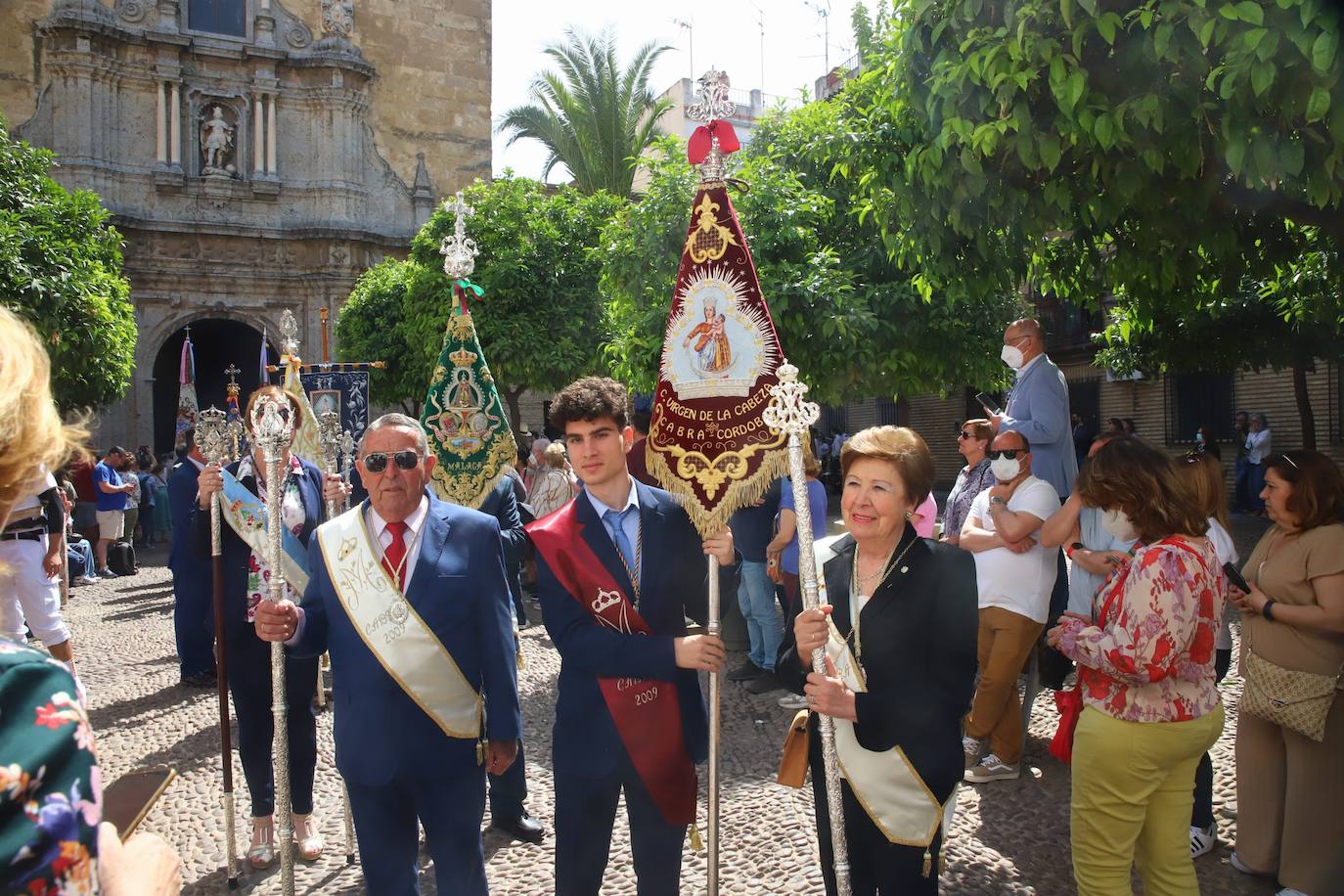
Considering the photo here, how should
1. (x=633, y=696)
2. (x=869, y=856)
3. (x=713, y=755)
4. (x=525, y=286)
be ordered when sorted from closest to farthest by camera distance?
(x=869, y=856) < (x=633, y=696) < (x=713, y=755) < (x=525, y=286)

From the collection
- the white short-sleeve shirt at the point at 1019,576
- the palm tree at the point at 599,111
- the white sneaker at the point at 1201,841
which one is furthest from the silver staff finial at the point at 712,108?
the palm tree at the point at 599,111

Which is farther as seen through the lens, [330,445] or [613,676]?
[330,445]

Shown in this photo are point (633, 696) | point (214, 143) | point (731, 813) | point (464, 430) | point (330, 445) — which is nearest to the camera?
point (633, 696)

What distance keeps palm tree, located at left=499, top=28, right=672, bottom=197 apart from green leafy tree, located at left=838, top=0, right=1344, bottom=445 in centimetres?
1890

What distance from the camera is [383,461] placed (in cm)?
337

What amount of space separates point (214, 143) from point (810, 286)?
20152mm

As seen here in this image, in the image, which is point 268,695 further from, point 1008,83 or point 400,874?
point 1008,83

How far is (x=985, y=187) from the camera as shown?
165 inches

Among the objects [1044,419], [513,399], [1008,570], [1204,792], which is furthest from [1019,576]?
[513,399]

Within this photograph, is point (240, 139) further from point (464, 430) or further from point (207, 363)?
point (464, 430)

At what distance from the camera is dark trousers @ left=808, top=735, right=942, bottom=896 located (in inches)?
113

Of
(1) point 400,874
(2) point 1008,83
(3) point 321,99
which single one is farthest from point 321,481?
(3) point 321,99

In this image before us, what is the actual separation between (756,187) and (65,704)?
332 inches

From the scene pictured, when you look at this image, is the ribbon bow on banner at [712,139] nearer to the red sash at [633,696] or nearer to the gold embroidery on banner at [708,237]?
the gold embroidery on banner at [708,237]
